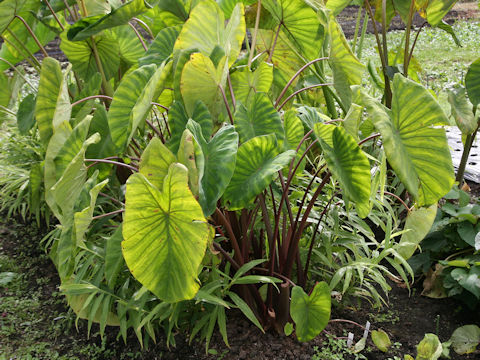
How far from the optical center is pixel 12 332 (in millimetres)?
1763

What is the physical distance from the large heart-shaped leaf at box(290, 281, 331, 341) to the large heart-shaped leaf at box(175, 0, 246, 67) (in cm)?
65

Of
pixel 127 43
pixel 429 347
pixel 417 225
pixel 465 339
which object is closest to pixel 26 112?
pixel 127 43

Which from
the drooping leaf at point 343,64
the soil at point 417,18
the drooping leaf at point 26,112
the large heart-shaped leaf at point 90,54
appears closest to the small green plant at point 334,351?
the drooping leaf at point 343,64

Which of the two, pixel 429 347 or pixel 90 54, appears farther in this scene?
pixel 90 54

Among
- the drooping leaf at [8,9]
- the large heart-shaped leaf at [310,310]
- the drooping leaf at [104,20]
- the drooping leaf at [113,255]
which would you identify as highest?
the drooping leaf at [8,9]

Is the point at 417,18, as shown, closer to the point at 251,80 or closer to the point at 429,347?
the point at 251,80

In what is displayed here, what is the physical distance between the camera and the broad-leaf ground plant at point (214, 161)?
1.00 meters

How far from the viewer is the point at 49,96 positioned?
155cm

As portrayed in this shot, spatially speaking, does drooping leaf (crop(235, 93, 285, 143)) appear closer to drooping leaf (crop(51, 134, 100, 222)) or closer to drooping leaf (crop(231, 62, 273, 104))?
drooping leaf (crop(231, 62, 273, 104))

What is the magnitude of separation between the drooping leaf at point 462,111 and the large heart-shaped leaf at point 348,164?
0.86 metres

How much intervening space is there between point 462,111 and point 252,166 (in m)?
1.11

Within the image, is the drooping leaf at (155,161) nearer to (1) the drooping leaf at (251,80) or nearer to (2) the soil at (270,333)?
(1) the drooping leaf at (251,80)

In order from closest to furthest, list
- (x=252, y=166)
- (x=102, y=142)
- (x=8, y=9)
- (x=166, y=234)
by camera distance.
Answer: (x=166, y=234)
(x=252, y=166)
(x=102, y=142)
(x=8, y=9)

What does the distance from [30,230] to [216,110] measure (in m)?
1.50
